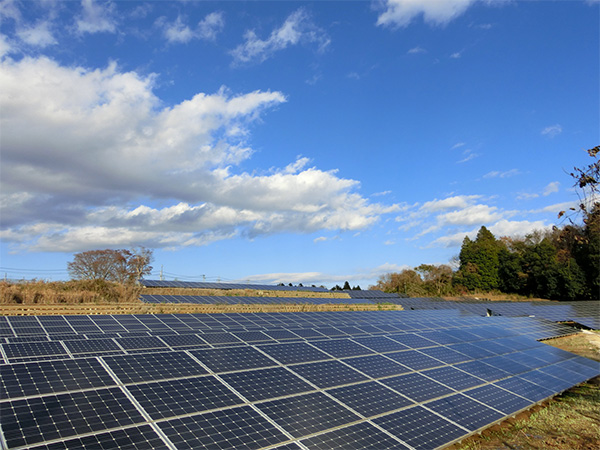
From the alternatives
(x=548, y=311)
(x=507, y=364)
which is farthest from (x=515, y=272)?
(x=507, y=364)

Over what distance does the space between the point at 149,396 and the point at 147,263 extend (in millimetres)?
68247

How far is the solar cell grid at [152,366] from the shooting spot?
9.11 m

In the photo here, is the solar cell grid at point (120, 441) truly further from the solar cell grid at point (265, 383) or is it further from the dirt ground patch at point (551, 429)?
the dirt ground patch at point (551, 429)

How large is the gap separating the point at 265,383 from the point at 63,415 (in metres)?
4.70

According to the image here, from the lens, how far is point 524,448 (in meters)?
10.6

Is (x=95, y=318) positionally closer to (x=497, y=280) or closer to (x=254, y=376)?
(x=254, y=376)

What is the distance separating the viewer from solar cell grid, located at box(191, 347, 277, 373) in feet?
35.5

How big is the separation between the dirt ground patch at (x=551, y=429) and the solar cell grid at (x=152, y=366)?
297 inches

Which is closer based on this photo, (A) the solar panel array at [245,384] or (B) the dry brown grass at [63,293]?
(A) the solar panel array at [245,384]

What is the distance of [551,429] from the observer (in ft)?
40.0

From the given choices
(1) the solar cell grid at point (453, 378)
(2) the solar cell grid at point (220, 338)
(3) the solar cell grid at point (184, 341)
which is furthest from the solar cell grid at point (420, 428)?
(3) the solar cell grid at point (184, 341)

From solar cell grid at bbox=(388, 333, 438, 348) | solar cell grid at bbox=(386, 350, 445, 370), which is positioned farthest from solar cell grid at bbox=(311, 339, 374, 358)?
solar cell grid at bbox=(388, 333, 438, 348)

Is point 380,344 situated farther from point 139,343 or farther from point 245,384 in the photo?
point 139,343

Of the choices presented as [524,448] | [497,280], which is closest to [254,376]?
[524,448]
